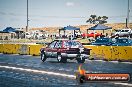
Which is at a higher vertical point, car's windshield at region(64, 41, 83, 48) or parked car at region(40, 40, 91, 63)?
car's windshield at region(64, 41, 83, 48)

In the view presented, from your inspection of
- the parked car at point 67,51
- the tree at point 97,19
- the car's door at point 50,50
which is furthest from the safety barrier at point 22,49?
the tree at point 97,19

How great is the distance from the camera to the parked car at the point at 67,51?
76.1ft

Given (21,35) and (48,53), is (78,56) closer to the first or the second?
(48,53)

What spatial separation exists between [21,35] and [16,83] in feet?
219

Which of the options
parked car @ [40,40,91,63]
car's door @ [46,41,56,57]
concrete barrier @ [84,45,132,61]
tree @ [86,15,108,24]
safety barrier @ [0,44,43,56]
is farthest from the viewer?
tree @ [86,15,108,24]

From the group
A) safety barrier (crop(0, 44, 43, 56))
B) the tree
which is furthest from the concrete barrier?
the tree

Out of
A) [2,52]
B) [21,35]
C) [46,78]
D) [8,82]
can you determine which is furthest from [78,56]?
[21,35]

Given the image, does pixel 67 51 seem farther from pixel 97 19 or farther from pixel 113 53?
pixel 97 19

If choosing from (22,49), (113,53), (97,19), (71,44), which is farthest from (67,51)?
(97,19)

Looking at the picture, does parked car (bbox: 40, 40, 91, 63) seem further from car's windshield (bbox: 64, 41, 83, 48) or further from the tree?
the tree

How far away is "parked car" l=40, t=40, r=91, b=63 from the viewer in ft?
76.1

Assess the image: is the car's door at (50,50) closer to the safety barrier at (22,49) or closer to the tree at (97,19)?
the safety barrier at (22,49)

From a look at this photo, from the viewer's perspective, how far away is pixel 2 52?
119 ft

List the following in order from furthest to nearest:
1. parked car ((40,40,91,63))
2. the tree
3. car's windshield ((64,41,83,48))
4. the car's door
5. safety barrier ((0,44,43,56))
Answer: the tree
safety barrier ((0,44,43,56))
the car's door
car's windshield ((64,41,83,48))
parked car ((40,40,91,63))
